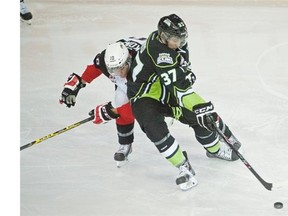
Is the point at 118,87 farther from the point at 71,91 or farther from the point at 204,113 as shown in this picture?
the point at 204,113

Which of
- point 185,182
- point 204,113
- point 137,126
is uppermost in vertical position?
point 204,113

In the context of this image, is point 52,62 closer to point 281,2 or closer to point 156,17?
point 156,17

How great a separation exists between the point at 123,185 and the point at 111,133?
1.91 ft

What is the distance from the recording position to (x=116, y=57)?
7.79 feet

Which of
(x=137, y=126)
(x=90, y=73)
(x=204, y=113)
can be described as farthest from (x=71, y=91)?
(x=204, y=113)

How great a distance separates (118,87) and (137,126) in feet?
1.93

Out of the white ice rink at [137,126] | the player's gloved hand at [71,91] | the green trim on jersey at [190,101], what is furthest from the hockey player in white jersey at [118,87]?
the green trim on jersey at [190,101]

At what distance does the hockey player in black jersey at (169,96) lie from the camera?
2285 mm

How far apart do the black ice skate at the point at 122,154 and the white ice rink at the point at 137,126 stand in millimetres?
42

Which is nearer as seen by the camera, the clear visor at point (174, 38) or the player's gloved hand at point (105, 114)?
the clear visor at point (174, 38)

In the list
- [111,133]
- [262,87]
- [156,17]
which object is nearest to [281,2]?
[156,17]

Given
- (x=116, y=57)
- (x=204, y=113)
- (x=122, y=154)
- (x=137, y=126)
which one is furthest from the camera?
(x=137, y=126)

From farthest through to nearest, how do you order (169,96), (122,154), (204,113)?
(122,154), (169,96), (204,113)

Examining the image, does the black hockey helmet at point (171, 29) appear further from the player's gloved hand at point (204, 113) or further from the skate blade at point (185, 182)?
the skate blade at point (185, 182)
